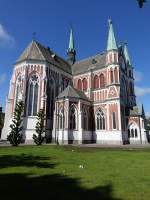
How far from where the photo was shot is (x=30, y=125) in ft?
132

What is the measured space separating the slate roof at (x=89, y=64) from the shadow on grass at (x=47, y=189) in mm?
44061

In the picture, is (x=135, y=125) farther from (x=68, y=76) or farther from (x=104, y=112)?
(x=68, y=76)

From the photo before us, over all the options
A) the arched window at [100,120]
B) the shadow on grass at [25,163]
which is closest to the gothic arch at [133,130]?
the arched window at [100,120]

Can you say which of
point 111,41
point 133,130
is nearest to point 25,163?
point 133,130

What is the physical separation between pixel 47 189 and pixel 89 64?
51.0 meters

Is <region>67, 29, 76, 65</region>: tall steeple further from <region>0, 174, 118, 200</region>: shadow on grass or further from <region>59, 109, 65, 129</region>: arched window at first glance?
<region>0, 174, 118, 200</region>: shadow on grass

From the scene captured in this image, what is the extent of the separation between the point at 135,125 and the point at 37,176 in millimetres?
38744

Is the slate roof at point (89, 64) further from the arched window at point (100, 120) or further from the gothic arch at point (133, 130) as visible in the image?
the gothic arch at point (133, 130)

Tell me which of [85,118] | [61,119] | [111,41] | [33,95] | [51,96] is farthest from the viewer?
[111,41]

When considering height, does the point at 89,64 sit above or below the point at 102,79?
above

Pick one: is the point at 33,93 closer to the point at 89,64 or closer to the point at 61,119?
the point at 61,119

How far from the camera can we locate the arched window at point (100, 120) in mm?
44594

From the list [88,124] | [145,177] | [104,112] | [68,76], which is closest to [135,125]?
[104,112]

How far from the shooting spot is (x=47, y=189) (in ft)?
22.8
